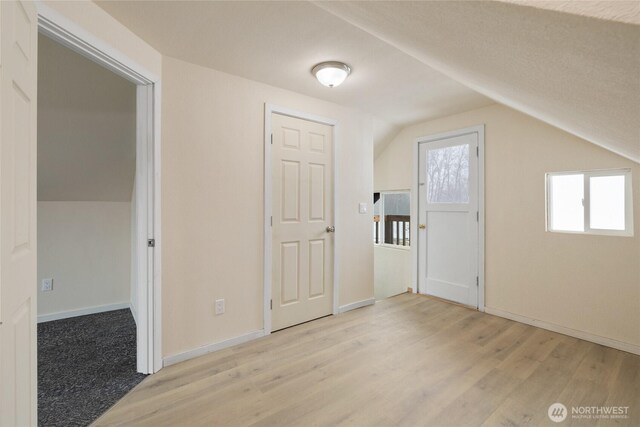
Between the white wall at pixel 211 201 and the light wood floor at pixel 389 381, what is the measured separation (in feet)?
0.97

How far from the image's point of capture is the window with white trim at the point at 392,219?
15.6ft

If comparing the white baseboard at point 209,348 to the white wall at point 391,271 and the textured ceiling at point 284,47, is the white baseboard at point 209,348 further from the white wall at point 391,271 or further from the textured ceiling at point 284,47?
the white wall at point 391,271

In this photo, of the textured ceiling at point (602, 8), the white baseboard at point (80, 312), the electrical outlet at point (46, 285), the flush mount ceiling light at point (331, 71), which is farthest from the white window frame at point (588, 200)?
the electrical outlet at point (46, 285)

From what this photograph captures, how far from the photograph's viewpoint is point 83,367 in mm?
2104

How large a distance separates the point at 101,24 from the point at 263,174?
1.41 metres

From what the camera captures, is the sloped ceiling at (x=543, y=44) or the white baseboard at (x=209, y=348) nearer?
the sloped ceiling at (x=543, y=44)

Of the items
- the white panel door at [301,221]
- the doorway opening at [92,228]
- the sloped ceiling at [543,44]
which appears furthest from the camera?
the white panel door at [301,221]

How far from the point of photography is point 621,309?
242 cm

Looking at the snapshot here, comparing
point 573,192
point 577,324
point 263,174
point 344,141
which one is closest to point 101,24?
point 263,174

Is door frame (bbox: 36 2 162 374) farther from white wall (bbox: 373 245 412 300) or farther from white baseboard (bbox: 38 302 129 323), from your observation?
white wall (bbox: 373 245 412 300)

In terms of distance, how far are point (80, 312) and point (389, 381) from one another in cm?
315

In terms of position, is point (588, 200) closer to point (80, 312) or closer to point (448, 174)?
point (448, 174)
